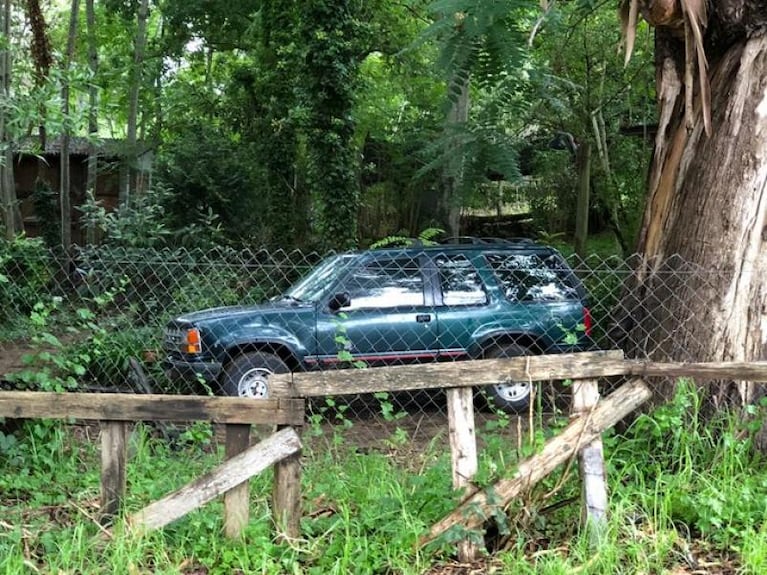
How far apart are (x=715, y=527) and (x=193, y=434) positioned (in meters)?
3.00

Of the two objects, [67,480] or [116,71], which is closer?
[67,480]

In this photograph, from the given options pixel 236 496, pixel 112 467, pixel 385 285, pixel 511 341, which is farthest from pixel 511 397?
pixel 112 467

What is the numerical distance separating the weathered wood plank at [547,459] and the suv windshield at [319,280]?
438 centimetres

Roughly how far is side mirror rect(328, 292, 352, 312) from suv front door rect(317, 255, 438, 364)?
4cm

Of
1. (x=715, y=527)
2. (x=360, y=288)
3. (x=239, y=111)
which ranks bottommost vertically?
(x=715, y=527)

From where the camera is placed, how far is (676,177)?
550 cm

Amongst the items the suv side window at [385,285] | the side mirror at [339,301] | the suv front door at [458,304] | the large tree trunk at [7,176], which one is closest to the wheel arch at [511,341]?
the suv front door at [458,304]

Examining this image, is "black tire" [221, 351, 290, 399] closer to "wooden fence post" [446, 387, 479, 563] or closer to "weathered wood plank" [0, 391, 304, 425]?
"weathered wood plank" [0, 391, 304, 425]


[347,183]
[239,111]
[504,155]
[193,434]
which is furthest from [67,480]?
[239,111]

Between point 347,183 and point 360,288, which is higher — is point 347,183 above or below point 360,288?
above

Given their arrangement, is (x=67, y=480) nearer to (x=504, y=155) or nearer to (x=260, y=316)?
(x=260, y=316)

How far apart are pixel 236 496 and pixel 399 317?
4355mm

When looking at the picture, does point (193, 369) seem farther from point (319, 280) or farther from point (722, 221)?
point (722, 221)

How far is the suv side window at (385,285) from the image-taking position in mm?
7922
